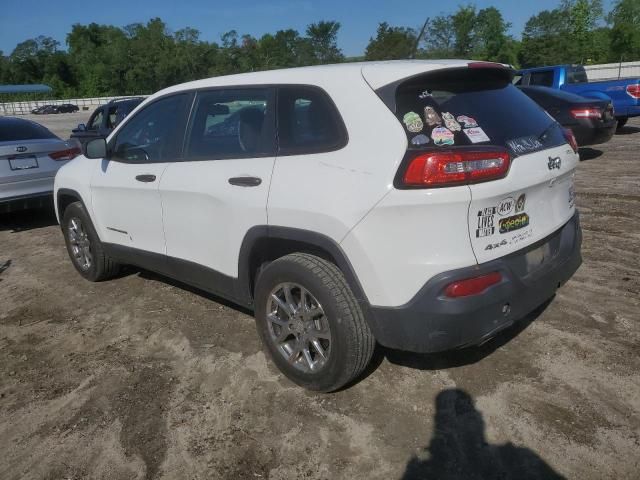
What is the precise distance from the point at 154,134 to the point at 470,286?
2727mm

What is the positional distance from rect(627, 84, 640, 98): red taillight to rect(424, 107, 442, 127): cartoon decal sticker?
12.1 metres

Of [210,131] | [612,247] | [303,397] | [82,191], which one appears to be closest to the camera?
[303,397]

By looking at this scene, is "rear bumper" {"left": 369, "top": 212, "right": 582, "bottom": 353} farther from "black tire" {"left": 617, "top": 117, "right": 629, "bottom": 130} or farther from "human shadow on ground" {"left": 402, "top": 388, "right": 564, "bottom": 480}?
"black tire" {"left": 617, "top": 117, "right": 629, "bottom": 130}

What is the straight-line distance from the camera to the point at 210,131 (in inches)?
142

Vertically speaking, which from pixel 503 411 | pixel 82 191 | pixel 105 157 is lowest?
pixel 503 411

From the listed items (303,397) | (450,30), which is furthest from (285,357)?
(450,30)

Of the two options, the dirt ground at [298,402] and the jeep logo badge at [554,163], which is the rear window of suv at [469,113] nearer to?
the jeep logo badge at [554,163]

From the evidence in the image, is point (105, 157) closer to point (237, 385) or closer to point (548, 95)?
point (237, 385)

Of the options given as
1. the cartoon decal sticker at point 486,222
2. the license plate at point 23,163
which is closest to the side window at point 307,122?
the cartoon decal sticker at point 486,222

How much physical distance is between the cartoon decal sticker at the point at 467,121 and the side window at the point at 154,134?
202 centimetres

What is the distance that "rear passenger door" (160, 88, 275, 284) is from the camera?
10.3 ft

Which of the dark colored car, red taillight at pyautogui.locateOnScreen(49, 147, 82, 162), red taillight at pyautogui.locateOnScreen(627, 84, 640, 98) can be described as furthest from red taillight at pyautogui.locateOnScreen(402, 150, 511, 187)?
red taillight at pyautogui.locateOnScreen(627, 84, 640, 98)

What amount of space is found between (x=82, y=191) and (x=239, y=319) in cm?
194

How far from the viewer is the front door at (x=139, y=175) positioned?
3881mm
